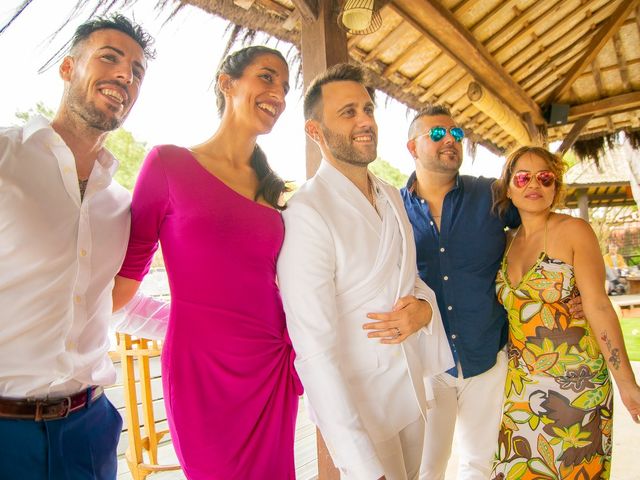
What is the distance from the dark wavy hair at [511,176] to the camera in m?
2.28

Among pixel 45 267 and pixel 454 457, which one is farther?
pixel 454 457

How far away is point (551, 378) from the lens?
6.72 ft

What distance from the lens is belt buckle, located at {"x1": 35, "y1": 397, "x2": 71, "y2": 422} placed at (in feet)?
3.84

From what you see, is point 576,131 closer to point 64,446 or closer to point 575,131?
point 575,131

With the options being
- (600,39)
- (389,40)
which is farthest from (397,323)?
(600,39)

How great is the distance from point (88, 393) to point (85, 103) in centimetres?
90

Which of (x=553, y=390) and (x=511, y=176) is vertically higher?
(x=511, y=176)

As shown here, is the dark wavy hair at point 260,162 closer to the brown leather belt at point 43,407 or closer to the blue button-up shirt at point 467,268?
the brown leather belt at point 43,407

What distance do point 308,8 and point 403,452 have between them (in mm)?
2354

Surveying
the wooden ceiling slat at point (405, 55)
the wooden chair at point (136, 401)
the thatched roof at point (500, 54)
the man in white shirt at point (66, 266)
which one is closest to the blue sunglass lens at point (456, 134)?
the thatched roof at point (500, 54)

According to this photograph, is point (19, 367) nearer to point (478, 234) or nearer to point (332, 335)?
point (332, 335)

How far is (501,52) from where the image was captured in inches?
204

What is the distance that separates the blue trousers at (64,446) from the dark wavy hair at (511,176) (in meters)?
2.00

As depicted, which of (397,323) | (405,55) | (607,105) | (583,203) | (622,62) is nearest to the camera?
(397,323)
